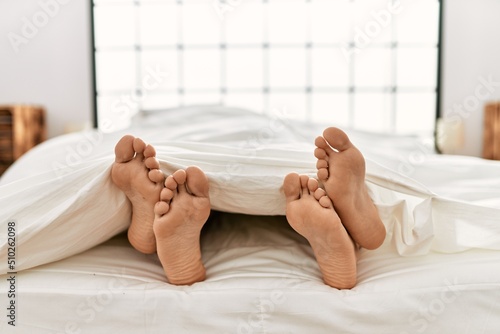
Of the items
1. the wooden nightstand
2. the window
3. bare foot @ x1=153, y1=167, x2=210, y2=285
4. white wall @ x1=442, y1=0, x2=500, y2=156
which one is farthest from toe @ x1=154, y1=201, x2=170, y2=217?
white wall @ x1=442, y1=0, x2=500, y2=156

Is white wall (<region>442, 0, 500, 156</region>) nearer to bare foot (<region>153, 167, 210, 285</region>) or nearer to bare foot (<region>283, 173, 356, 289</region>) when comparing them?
bare foot (<region>283, 173, 356, 289</region>)

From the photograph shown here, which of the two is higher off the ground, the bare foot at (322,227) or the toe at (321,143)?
the toe at (321,143)

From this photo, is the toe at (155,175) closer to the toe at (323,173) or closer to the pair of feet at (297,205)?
the pair of feet at (297,205)

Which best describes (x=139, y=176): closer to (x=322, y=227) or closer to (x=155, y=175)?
(x=155, y=175)

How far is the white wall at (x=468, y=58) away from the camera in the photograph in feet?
11.2

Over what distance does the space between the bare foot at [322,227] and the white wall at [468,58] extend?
3054 millimetres

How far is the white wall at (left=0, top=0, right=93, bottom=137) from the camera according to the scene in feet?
11.3

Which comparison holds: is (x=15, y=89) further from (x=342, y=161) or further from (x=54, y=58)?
(x=342, y=161)


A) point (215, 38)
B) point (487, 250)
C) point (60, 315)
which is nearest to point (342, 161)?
point (487, 250)

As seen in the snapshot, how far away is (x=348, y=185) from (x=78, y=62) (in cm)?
325

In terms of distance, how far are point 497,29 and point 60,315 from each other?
379cm

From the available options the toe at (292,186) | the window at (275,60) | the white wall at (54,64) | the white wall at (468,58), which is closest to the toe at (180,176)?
the toe at (292,186)

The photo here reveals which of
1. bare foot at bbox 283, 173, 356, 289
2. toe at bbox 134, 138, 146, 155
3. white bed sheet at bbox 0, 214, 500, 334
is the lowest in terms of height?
white bed sheet at bbox 0, 214, 500, 334

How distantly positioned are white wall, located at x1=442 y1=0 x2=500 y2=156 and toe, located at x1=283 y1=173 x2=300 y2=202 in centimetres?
308
